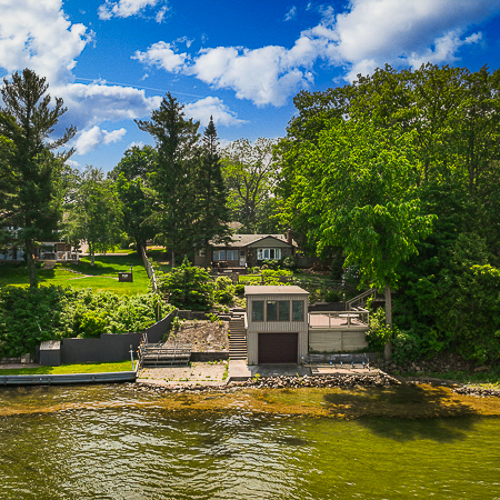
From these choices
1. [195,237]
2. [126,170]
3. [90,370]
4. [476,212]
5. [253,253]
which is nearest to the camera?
[90,370]

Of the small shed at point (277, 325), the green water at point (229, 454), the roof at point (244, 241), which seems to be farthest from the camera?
the roof at point (244, 241)

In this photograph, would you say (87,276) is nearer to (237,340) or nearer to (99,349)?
(99,349)

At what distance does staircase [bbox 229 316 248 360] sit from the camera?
25.3 metres

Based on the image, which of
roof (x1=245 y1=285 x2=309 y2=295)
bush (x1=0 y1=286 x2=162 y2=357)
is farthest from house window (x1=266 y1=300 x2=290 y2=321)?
bush (x1=0 y1=286 x2=162 y2=357)

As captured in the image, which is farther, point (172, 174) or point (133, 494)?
point (172, 174)

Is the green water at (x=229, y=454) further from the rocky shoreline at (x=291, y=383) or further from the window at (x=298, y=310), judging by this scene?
the window at (x=298, y=310)

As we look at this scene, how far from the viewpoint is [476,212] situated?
2809 cm

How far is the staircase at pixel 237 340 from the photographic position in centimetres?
2534

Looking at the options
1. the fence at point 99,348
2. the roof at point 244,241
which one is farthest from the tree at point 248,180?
the fence at point 99,348

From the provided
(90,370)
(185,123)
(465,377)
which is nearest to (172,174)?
(185,123)

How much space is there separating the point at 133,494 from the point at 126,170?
5955 cm

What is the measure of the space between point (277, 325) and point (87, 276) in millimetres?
26069

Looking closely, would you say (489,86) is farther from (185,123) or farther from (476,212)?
(185,123)

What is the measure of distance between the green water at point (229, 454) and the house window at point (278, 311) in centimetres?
654
